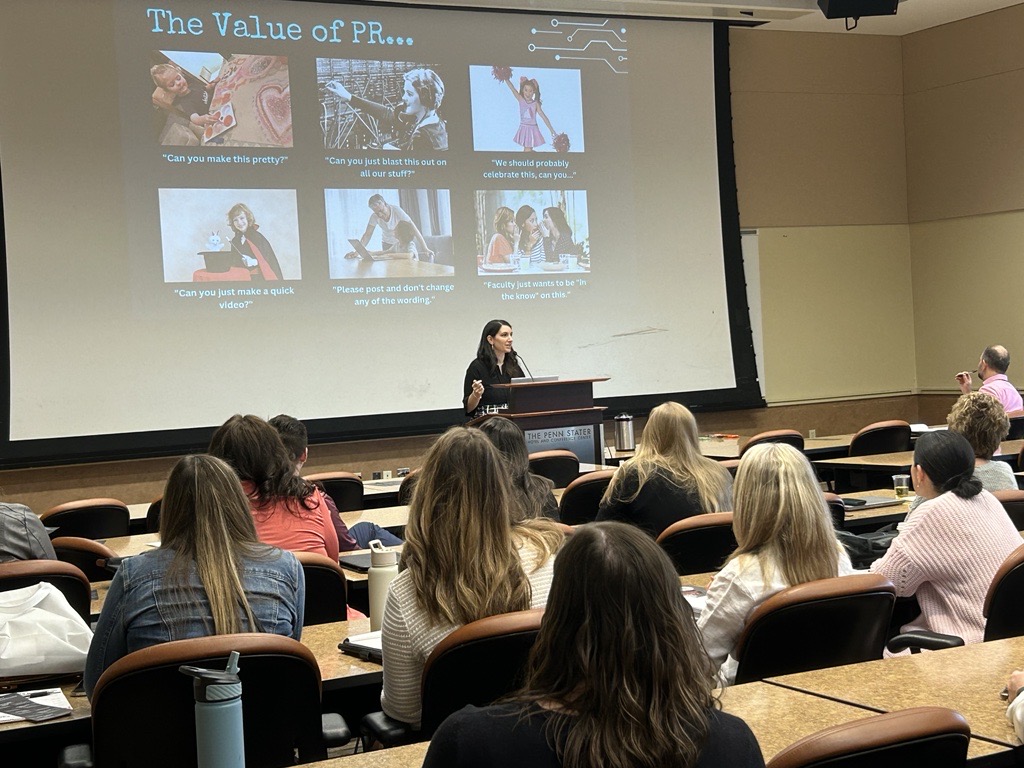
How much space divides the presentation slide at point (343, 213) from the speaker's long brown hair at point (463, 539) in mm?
5986

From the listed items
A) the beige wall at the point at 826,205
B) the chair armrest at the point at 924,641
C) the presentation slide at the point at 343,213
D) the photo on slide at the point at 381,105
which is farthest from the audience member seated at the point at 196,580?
the beige wall at the point at 826,205

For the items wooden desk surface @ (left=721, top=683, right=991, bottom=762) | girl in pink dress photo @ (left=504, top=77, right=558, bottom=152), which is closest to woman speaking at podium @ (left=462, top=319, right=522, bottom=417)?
girl in pink dress photo @ (left=504, top=77, right=558, bottom=152)

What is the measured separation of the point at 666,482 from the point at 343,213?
15.7 ft

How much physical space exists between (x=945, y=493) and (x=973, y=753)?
1725 mm

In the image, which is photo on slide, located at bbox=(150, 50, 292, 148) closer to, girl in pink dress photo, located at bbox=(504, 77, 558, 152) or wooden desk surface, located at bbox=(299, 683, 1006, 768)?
girl in pink dress photo, located at bbox=(504, 77, 558, 152)

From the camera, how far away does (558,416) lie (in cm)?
720

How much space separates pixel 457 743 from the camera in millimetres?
1420

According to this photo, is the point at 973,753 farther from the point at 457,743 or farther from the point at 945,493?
the point at 945,493

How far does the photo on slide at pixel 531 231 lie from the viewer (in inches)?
355

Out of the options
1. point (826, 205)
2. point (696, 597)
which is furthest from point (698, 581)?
point (826, 205)

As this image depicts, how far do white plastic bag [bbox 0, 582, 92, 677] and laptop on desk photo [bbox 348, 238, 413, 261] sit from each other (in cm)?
608

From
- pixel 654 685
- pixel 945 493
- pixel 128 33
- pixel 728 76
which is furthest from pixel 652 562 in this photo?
pixel 728 76

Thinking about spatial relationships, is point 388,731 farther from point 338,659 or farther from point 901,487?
point 901,487

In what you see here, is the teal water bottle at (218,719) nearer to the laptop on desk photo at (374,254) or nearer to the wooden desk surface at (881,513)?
the wooden desk surface at (881,513)
